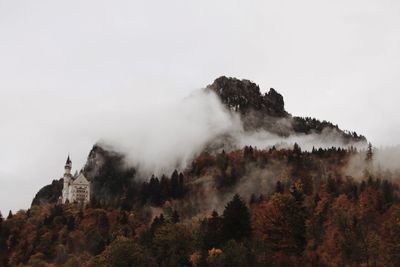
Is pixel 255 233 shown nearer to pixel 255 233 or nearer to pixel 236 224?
pixel 255 233

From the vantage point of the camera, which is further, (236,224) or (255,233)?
(255,233)

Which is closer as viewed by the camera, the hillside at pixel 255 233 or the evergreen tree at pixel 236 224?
the hillside at pixel 255 233

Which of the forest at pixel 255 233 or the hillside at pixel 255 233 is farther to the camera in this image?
the hillside at pixel 255 233

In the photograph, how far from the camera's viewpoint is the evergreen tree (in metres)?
114

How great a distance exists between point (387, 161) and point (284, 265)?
10161 cm

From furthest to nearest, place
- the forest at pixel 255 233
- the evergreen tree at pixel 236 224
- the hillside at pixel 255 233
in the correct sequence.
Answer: the evergreen tree at pixel 236 224, the hillside at pixel 255 233, the forest at pixel 255 233

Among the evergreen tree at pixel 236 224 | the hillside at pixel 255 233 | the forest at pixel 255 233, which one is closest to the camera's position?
the forest at pixel 255 233

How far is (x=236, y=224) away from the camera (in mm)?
115438

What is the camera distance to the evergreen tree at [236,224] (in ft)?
373

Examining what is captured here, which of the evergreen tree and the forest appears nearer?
the forest

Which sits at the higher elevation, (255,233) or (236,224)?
(236,224)

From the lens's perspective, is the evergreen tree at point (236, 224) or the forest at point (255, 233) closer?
the forest at point (255, 233)

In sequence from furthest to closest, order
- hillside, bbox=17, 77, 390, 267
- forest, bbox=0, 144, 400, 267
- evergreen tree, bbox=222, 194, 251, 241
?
evergreen tree, bbox=222, 194, 251, 241, hillside, bbox=17, 77, 390, 267, forest, bbox=0, 144, 400, 267

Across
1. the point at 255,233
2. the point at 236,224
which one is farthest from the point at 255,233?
the point at 236,224
